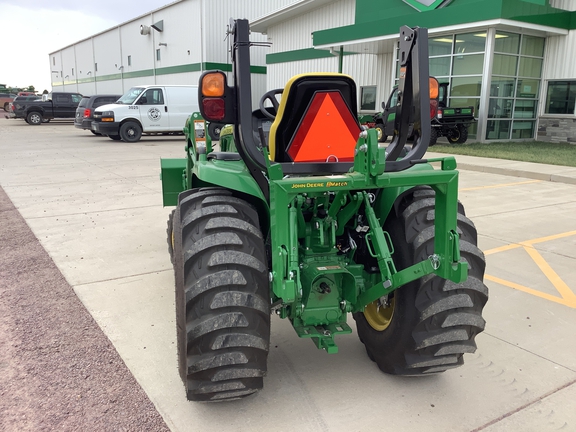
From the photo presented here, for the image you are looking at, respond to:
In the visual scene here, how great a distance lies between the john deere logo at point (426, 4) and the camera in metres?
17.7

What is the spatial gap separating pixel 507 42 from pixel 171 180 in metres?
15.6

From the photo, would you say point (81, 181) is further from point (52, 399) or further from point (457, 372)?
point (457, 372)

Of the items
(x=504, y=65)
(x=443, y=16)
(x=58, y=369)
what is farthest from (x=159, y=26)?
(x=58, y=369)

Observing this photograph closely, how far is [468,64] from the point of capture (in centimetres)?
1739

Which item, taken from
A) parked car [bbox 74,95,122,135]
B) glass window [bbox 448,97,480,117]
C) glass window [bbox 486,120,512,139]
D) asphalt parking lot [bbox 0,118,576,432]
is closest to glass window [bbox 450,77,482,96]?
glass window [bbox 448,97,480,117]

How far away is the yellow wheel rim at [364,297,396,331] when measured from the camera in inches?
124

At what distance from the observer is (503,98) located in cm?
1769

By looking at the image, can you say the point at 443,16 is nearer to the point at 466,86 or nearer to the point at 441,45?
the point at 441,45

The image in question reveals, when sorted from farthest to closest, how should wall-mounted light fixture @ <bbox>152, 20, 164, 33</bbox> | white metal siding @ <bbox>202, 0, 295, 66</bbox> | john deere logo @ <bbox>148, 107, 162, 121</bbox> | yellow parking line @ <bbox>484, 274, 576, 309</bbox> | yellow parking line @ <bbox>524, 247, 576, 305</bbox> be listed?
wall-mounted light fixture @ <bbox>152, 20, 164, 33</bbox> → white metal siding @ <bbox>202, 0, 295, 66</bbox> → john deere logo @ <bbox>148, 107, 162, 121</bbox> → yellow parking line @ <bbox>524, 247, 576, 305</bbox> → yellow parking line @ <bbox>484, 274, 576, 309</bbox>

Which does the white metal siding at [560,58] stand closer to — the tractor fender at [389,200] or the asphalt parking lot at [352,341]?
the asphalt parking lot at [352,341]

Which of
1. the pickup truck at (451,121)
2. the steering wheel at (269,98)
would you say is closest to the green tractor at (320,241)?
the steering wheel at (269,98)

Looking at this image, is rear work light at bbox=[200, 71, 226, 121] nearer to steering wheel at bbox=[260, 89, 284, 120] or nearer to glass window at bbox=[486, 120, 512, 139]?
steering wheel at bbox=[260, 89, 284, 120]

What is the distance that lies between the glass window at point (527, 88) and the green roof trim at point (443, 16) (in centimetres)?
199

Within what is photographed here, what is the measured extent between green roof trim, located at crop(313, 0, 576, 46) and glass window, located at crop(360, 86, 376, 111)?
3062mm
